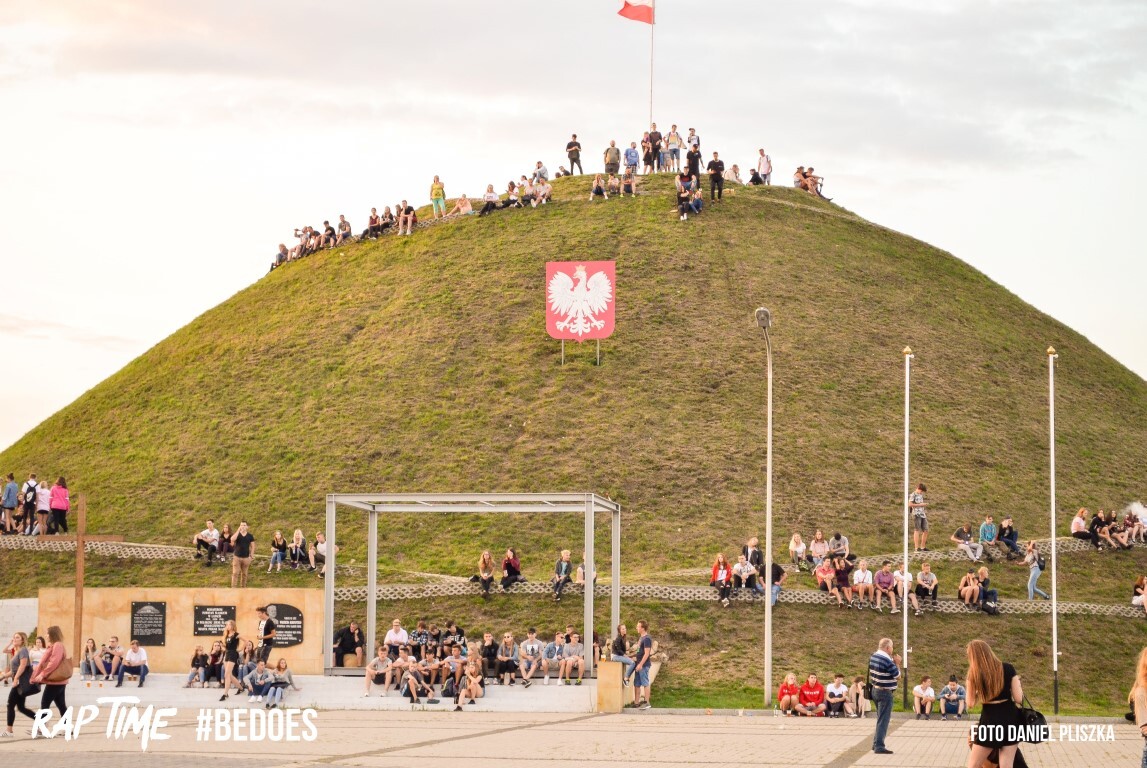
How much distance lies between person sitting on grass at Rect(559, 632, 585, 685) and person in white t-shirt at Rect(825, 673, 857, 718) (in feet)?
17.4

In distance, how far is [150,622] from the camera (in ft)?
99.5

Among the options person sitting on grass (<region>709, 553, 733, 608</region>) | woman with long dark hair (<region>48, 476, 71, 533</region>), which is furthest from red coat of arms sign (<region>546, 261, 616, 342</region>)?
woman with long dark hair (<region>48, 476, 71, 533</region>)

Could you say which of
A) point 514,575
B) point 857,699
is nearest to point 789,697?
point 857,699

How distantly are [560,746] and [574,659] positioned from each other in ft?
31.2

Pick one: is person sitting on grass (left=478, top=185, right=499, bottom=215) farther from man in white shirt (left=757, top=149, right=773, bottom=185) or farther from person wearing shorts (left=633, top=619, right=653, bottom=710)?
person wearing shorts (left=633, top=619, right=653, bottom=710)

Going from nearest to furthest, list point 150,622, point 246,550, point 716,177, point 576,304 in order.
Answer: point 150,622 → point 246,550 → point 576,304 → point 716,177

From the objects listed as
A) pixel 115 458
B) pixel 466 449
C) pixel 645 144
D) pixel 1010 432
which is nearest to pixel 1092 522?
pixel 1010 432

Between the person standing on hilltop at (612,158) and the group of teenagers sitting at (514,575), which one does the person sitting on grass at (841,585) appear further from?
the person standing on hilltop at (612,158)

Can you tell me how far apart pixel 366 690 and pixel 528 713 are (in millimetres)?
3655

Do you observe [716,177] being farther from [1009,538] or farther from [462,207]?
[1009,538]

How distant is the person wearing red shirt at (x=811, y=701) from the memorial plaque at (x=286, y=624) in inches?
436

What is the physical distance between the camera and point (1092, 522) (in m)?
40.4

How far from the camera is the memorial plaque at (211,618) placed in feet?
98.4

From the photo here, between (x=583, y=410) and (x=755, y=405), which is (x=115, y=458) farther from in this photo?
(x=755, y=405)
